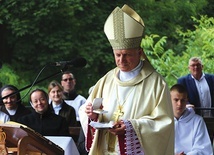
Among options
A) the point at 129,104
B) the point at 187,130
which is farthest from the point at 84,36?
the point at 129,104

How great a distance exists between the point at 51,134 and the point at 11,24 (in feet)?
17.1

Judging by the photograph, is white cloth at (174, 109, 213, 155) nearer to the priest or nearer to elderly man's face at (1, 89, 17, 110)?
the priest

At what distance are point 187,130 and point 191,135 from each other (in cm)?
6

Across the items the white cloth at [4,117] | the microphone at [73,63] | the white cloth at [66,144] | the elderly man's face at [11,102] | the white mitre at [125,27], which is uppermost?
the white mitre at [125,27]

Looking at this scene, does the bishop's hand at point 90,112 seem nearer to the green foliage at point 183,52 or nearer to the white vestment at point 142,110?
the white vestment at point 142,110

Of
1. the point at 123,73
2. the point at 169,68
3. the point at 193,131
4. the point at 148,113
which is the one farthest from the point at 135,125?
the point at 169,68

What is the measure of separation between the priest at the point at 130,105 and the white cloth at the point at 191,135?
4.07 ft

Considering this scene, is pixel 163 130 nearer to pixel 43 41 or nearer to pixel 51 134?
pixel 51 134

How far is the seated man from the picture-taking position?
16.6ft

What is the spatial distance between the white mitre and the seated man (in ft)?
3.79

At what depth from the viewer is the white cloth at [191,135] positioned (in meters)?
5.12

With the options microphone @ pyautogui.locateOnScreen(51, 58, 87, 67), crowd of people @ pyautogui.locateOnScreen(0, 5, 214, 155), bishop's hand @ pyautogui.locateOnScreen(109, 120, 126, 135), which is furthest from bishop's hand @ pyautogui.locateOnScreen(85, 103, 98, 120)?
microphone @ pyautogui.locateOnScreen(51, 58, 87, 67)

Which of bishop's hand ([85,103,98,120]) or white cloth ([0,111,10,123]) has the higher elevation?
bishop's hand ([85,103,98,120])

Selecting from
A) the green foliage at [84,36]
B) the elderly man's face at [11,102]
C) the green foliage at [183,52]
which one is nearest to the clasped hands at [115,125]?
the elderly man's face at [11,102]
